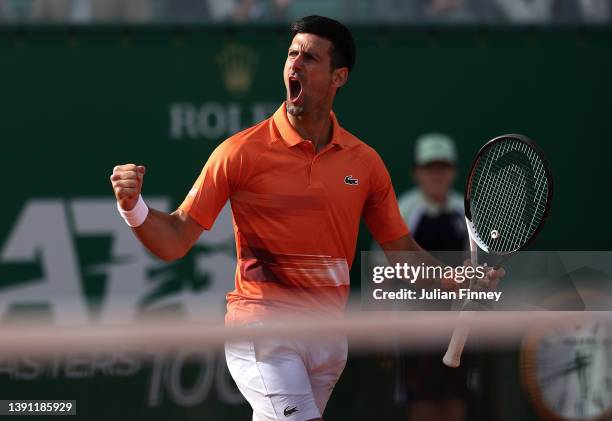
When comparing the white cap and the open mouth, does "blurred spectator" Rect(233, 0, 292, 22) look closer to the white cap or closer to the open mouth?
the white cap

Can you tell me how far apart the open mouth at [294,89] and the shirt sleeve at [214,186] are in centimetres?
27

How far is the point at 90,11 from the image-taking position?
7.86 metres

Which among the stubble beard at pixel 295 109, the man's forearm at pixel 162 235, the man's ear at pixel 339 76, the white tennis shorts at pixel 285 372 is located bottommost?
the white tennis shorts at pixel 285 372

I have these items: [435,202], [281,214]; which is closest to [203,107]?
[435,202]

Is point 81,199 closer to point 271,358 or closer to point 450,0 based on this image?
point 450,0

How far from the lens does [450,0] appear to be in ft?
26.6

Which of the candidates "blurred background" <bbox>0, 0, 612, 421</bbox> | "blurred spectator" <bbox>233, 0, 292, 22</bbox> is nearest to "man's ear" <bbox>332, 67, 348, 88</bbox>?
"blurred background" <bbox>0, 0, 612, 421</bbox>

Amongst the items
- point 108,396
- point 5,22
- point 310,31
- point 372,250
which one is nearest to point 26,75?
point 5,22

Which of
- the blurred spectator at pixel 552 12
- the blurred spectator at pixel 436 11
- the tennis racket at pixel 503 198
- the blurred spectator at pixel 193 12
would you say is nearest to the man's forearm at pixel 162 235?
the tennis racket at pixel 503 198

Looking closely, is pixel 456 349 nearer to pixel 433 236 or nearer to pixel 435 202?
pixel 433 236

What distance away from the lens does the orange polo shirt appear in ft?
13.4

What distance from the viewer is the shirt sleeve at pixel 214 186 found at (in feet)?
13.3

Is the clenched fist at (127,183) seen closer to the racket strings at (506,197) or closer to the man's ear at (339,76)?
the man's ear at (339,76)

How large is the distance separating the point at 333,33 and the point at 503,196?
3.41 ft
